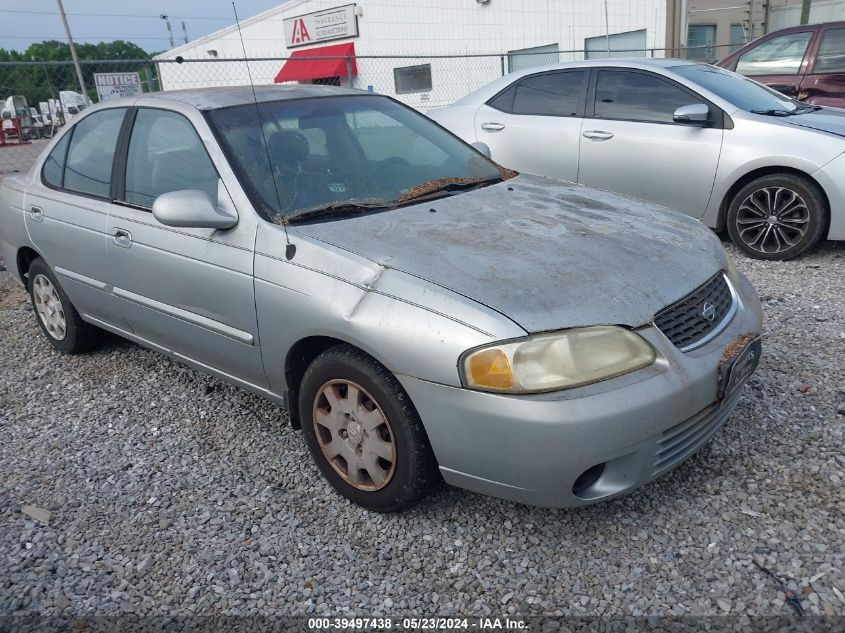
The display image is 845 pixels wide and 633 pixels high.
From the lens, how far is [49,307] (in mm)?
4523

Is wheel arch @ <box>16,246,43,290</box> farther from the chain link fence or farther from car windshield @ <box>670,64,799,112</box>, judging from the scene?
the chain link fence

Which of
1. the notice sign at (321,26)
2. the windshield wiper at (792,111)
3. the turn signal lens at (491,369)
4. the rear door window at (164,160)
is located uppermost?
the notice sign at (321,26)

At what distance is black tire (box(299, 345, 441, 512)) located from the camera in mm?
2453

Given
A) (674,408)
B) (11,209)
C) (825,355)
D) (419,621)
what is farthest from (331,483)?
(11,209)

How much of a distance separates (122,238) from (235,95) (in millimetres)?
928

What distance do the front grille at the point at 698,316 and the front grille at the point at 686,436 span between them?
0.86ft

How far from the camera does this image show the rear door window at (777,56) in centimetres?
827

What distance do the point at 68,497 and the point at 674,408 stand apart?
2541 millimetres

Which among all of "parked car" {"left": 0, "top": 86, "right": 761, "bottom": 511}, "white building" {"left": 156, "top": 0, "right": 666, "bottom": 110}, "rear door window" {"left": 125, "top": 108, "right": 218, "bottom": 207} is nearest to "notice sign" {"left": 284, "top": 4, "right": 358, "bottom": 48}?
"white building" {"left": 156, "top": 0, "right": 666, "bottom": 110}

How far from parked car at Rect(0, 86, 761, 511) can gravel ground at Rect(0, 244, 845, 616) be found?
261mm

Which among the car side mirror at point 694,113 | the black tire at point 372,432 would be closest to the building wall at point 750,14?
the car side mirror at point 694,113

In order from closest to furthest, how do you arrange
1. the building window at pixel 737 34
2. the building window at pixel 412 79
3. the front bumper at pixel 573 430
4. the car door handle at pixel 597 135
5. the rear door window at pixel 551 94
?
the front bumper at pixel 573 430
the car door handle at pixel 597 135
the rear door window at pixel 551 94
the building window at pixel 737 34
the building window at pixel 412 79

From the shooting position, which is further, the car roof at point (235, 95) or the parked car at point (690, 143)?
the parked car at point (690, 143)

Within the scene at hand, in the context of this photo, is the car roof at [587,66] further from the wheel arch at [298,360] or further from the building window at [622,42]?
the building window at [622,42]
